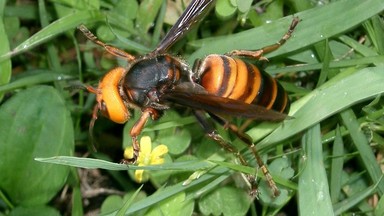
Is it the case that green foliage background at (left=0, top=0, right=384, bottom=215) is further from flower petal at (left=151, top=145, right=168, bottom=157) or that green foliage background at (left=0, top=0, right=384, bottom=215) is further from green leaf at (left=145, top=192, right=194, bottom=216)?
→ flower petal at (left=151, top=145, right=168, bottom=157)

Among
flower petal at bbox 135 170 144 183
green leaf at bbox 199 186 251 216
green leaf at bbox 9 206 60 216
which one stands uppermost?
flower petal at bbox 135 170 144 183

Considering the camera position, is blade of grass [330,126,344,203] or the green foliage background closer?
the green foliage background

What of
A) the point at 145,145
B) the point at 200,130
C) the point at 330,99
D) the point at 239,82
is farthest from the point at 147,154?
the point at 330,99

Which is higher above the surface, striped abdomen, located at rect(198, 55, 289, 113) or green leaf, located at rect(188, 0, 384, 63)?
green leaf, located at rect(188, 0, 384, 63)

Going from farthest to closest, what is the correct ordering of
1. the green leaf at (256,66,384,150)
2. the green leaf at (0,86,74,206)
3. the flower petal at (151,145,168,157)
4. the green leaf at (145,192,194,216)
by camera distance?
1. the green leaf at (0,86,74,206)
2. the flower petal at (151,145,168,157)
3. the green leaf at (145,192,194,216)
4. the green leaf at (256,66,384,150)

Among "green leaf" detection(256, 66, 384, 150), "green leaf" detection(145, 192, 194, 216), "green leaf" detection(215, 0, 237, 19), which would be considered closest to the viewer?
"green leaf" detection(256, 66, 384, 150)

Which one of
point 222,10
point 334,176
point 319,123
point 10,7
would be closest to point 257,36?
point 222,10

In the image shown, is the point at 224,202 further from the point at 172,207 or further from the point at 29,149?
the point at 29,149

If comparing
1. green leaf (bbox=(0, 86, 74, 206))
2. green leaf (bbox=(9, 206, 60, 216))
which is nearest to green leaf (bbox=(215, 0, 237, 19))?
green leaf (bbox=(0, 86, 74, 206))
